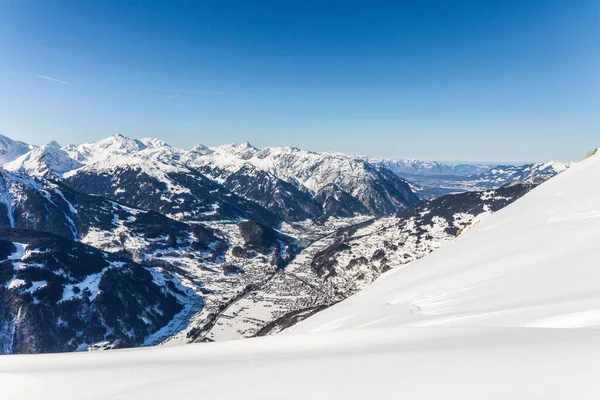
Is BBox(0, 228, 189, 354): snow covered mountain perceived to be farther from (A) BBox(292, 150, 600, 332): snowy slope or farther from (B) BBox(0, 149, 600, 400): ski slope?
(B) BBox(0, 149, 600, 400): ski slope

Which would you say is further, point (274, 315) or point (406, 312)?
point (274, 315)

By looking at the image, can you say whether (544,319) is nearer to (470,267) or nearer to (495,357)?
(495,357)

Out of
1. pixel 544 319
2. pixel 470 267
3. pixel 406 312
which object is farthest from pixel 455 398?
pixel 470 267

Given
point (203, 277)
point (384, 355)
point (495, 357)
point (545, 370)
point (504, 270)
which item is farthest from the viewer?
point (203, 277)

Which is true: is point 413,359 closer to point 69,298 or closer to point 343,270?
point 69,298

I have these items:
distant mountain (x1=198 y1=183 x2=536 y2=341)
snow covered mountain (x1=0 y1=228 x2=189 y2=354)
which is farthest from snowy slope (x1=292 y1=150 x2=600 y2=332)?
snow covered mountain (x1=0 y1=228 x2=189 y2=354)

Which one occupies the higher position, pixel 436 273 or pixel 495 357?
pixel 495 357
